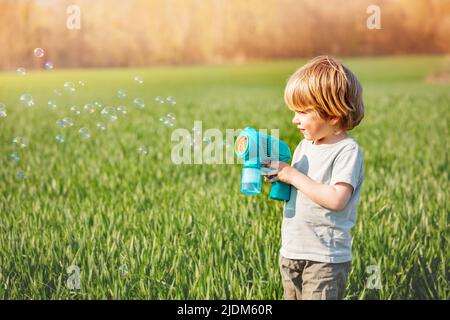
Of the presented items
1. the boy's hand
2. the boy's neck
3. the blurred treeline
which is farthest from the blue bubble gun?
the blurred treeline

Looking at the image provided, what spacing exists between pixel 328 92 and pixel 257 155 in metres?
0.34

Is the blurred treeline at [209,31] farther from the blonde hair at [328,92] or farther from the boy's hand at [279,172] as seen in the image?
the boy's hand at [279,172]

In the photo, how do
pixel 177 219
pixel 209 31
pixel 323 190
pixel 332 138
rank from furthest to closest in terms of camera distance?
pixel 209 31 < pixel 177 219 < pixel 332 138 < pixel 323 190

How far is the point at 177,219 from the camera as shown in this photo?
344 cm

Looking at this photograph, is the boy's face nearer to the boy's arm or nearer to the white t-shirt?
the white t-shirt

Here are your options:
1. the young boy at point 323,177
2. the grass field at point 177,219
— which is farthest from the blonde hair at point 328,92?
the grass field at point 177,219

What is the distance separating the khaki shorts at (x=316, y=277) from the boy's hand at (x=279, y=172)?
312 mm

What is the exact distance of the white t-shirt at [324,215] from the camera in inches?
89.8

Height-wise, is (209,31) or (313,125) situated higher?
(209,31)

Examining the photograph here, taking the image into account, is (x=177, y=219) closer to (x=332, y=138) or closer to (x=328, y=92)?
(x=332, y=138)

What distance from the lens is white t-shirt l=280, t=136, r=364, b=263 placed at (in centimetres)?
228

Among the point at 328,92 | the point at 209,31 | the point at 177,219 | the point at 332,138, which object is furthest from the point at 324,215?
the point at 209,31

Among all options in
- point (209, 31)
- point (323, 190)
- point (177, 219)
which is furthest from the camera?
point (209, 31)
